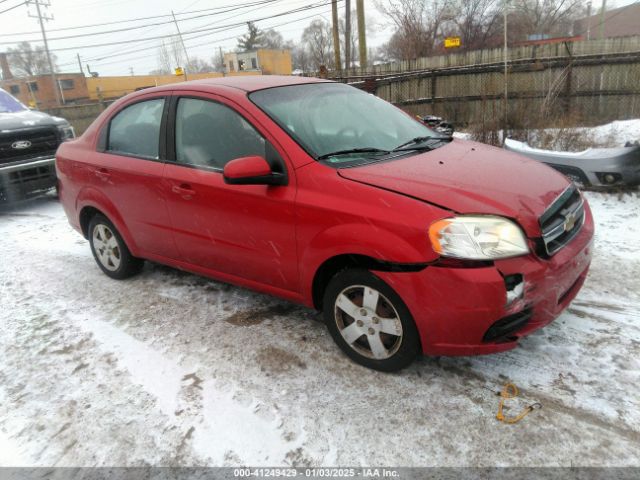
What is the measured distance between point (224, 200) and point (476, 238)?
5.67 feet

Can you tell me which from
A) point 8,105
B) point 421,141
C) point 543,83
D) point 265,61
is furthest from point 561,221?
point 265,61

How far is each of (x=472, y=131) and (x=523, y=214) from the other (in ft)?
21.0

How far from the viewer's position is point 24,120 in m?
7.41

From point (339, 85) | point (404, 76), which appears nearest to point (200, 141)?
point (339, 85)

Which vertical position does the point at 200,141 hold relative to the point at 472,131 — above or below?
above

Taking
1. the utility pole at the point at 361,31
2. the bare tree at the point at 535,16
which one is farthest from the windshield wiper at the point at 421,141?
the bare tree at the point at 535,16

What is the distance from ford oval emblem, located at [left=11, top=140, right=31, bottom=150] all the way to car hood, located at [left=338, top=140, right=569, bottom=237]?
6.59 m

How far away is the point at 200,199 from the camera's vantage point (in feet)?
11.1

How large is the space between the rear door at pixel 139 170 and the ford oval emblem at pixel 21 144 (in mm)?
3955

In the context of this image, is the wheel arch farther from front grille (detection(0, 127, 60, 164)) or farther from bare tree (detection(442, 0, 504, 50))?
bare tree (detection(442, 0, 504, 50))

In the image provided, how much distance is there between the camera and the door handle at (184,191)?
11.2 feet

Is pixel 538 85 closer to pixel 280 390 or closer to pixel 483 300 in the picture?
pixel 483 300

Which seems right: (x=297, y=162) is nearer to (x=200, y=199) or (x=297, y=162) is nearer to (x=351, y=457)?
(x=200, y=199)

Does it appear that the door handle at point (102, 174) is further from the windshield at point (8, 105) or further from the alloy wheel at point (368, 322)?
the windshield at point (8, 105)
